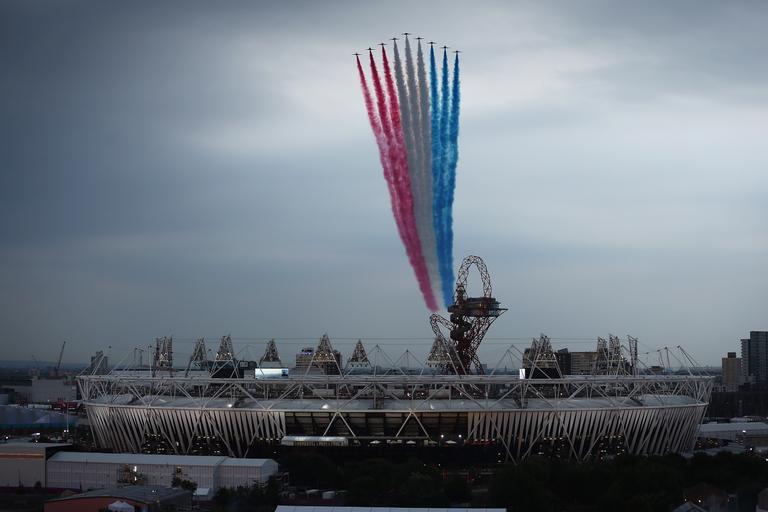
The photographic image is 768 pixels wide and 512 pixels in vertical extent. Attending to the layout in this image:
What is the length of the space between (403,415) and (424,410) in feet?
8.08

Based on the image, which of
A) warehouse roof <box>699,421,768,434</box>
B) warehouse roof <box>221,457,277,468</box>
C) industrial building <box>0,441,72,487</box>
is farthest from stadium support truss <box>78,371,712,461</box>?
warehouse roof <box>699,421,768,434</box>

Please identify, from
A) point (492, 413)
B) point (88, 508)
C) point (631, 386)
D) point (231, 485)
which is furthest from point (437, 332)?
point (88, 508)

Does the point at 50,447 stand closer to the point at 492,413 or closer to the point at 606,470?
the point at 492,413

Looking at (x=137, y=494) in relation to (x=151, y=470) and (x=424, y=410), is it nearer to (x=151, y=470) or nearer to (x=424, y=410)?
(x=151, y=470)

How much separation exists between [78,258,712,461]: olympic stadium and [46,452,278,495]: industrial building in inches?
661

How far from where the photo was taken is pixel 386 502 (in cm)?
9050

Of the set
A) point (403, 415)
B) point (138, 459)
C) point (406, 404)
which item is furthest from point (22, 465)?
point (406, 404)

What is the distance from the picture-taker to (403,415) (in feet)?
416

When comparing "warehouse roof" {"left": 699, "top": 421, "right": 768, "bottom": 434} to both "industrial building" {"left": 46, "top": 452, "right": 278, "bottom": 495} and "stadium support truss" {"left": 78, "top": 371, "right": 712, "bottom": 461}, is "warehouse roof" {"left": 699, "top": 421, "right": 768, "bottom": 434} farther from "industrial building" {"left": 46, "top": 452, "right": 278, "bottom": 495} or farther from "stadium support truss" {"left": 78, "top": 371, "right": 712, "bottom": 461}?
"industrial building" {"left": 46, "top": 452, "right": 278, "bottom": 495}

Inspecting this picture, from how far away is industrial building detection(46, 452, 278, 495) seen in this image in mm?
109250

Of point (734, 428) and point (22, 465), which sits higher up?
point (734, 428)

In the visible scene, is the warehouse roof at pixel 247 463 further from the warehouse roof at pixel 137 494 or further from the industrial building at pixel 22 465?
the industrial building at pixel 22 465

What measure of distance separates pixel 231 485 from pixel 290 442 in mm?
18788

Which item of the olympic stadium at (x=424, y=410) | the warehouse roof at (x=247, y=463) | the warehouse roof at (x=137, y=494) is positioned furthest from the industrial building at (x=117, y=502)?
the olympic stadium at (x=424, y=410)
